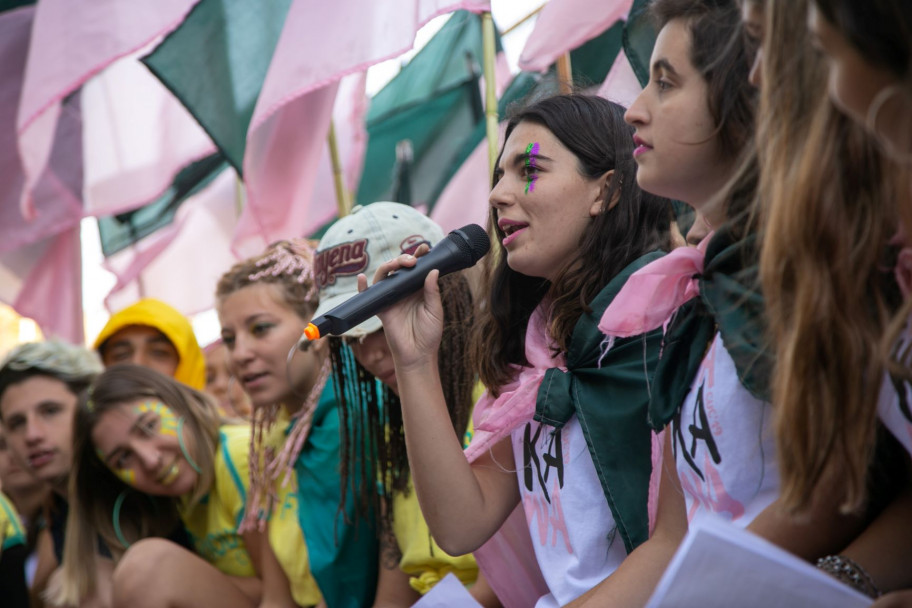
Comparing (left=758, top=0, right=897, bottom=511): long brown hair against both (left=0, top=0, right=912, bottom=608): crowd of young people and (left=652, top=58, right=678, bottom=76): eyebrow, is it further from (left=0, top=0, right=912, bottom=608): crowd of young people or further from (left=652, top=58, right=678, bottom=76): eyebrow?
(left=652, top=58, right=678, bottom=76): eyebrow

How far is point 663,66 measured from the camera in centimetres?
158

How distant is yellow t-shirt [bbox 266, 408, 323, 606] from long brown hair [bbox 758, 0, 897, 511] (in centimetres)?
193

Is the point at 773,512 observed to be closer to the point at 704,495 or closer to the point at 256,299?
the point at 704,495

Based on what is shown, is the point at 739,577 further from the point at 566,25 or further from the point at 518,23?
the point at 518,23

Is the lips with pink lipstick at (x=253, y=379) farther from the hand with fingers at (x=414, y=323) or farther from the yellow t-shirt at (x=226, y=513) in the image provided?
the hand with fingers at (x=414, y=323)

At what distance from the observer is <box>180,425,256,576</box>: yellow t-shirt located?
10.4 ft

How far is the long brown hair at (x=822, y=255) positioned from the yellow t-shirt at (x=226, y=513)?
2.21 meters

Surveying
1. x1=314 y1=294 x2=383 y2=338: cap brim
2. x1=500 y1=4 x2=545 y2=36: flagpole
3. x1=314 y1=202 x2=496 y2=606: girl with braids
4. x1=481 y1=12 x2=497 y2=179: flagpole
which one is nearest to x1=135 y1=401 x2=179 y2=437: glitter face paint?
x1=314 y1=202 x2=496 y2=606: girl with braids

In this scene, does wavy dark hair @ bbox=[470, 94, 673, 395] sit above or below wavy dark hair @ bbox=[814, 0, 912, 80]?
below

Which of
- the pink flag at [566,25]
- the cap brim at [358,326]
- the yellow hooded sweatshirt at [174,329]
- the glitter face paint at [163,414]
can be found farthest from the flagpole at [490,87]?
the yellow hooded sweatshirt at [174,329]

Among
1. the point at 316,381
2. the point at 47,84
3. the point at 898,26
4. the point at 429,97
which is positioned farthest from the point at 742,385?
the point at 429,97

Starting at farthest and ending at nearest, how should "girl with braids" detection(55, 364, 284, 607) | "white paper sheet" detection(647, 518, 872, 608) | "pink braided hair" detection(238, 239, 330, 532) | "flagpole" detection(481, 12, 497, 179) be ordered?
"girl with braids" detection(55, 364, 284, 607)
"flagpole" detection(481, 12, 497, 179)
"pink braided hair" detection(238, 239, 330, 532)
"white paper sheet" detection(647, 518, 872, 608)

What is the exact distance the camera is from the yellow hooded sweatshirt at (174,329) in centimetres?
405

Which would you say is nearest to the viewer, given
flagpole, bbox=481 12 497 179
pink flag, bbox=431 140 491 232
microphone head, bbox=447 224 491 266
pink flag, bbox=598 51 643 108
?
microphone head, bbox=447 224 491 266
